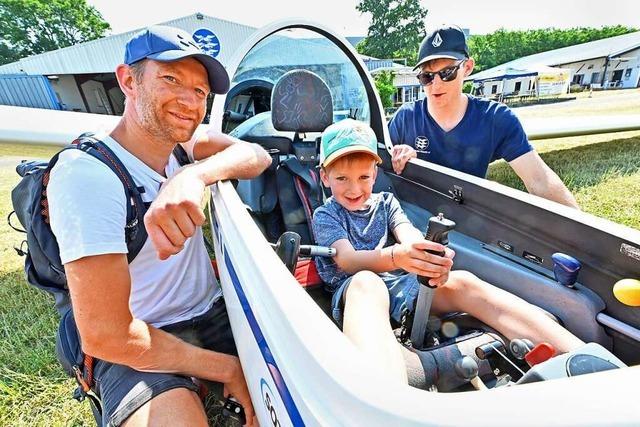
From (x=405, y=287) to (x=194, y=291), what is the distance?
2.77 ft

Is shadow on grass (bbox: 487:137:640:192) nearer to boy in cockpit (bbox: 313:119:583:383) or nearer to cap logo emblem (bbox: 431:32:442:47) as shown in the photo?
cap logo emblem (bbox: 431:32:442:47)

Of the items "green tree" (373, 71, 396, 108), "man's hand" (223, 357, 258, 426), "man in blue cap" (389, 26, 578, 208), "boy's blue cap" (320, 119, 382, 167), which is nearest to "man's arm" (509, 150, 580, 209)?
"man in blue cap" (389, 26, 578, 208)

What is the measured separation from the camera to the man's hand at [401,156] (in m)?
2.10

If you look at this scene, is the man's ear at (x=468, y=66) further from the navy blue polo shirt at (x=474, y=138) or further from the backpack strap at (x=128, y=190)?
the backpack strap at (x=128, y=190)

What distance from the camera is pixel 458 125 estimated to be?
2162 mm

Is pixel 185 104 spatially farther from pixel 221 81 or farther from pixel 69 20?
pixel 69 20

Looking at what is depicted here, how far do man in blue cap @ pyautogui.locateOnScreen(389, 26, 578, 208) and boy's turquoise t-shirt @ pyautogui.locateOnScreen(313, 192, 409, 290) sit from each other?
2.15 feet

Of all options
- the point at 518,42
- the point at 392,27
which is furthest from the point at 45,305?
the point at 518,42

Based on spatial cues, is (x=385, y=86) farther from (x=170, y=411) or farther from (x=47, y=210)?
(x=170, y=411)

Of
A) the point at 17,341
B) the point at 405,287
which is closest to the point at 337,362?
the point at 405,287

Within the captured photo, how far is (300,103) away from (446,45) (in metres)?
0.94

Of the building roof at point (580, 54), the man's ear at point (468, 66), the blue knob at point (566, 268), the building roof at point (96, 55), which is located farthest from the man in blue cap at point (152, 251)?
the building roof at point (580, 54)

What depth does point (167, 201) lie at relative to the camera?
950 millimetres

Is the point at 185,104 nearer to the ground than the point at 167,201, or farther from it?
farther from it
